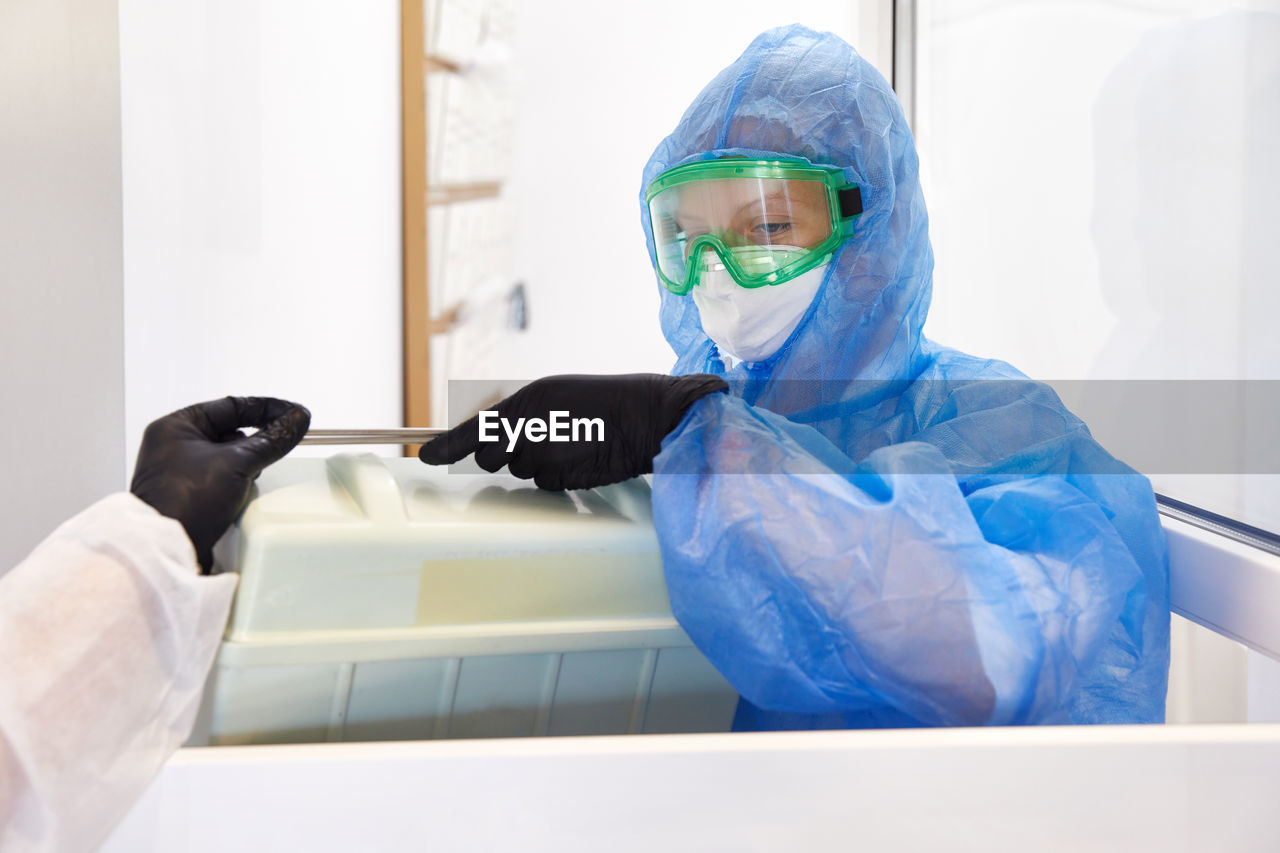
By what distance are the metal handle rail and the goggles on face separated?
12.9 inches

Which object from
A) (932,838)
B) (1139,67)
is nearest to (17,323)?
(932,838)

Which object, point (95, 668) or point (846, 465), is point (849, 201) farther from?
point (95, 668)

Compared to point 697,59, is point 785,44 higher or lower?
lower

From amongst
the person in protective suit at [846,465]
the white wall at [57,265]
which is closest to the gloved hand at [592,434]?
the person in protective suit at [846,465]

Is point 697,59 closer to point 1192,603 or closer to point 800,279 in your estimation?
point 800,279

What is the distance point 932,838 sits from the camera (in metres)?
0.43

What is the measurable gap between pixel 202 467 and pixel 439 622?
0.59 ft

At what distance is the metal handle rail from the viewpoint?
2.12 feet

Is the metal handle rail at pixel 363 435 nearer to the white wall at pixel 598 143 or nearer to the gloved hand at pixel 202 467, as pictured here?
the gloved hand at pixel 202 467

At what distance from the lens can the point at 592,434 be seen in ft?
2.04

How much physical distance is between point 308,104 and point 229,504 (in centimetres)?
131

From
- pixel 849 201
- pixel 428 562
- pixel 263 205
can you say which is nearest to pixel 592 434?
pixel 428 562

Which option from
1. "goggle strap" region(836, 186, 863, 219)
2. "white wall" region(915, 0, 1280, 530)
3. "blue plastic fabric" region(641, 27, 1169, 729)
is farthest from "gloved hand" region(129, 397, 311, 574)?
"white wall" region(915, 0, 1280, 530)
